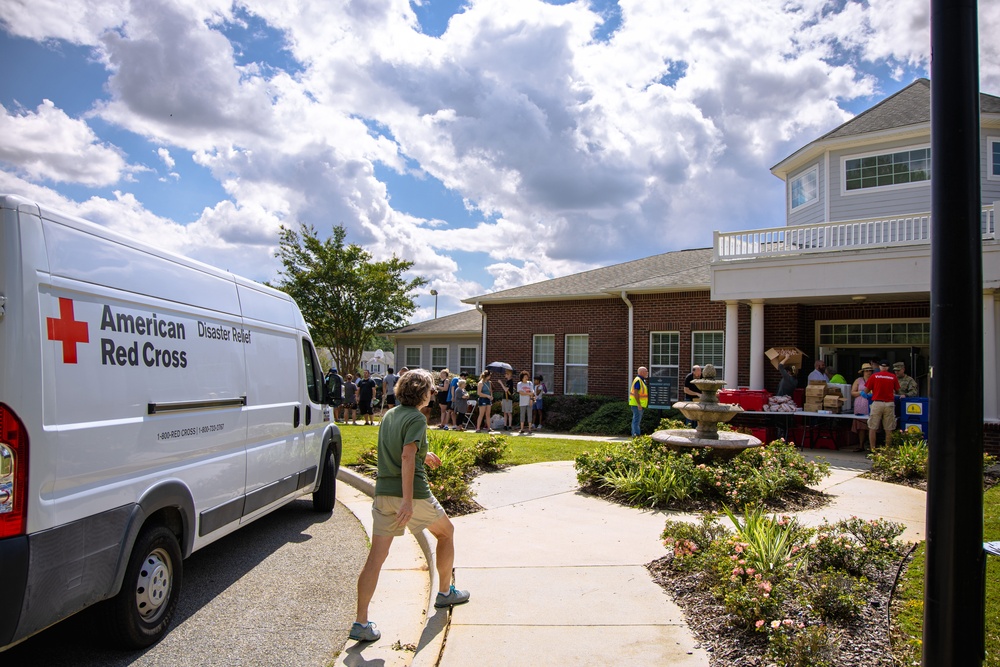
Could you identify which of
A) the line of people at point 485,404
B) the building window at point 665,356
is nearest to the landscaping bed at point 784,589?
the line of people at point 485,404

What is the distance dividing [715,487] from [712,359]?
10735 millimetres

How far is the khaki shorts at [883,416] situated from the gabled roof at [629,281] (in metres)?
6.03

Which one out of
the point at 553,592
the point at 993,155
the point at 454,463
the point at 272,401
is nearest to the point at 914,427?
the point at 993,155

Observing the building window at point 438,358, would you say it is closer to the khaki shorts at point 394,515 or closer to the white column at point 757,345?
the white column at point 757,345

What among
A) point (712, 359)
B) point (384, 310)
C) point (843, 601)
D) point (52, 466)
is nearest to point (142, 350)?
point (52, 466)

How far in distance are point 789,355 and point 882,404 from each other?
3.69 metres

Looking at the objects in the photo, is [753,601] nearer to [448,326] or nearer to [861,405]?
[861,405]

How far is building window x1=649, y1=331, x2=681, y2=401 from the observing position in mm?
18703

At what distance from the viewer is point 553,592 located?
192 inches

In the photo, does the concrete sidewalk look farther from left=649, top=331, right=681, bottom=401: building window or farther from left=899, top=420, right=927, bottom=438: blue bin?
left=649, top=331, right=681, bottom=401: building window

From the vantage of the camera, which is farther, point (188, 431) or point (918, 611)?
point (188, 431)

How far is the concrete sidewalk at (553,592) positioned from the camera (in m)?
3.88

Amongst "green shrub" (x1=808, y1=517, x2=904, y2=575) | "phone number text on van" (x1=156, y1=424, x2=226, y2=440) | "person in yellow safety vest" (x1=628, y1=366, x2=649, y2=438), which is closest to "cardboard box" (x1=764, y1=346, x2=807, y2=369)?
"person in yellow safety vest" (x1=628, y1=366, x2=649, y2=438)

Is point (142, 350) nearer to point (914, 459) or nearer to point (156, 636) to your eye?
point (156, 636)
